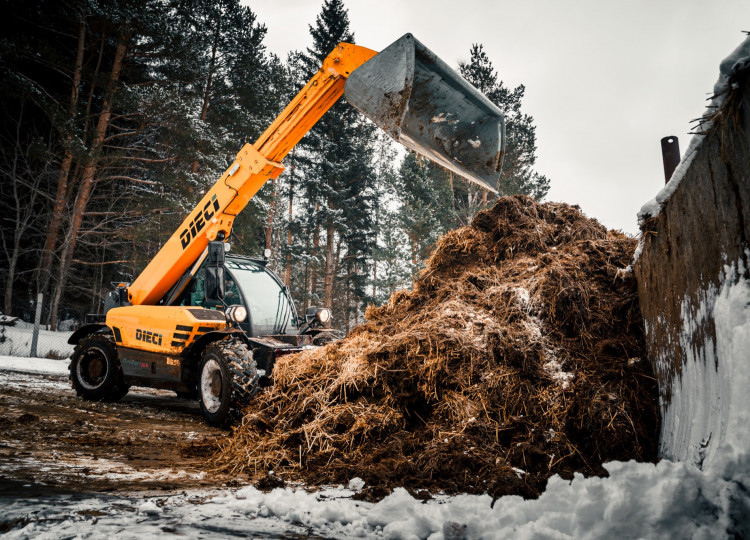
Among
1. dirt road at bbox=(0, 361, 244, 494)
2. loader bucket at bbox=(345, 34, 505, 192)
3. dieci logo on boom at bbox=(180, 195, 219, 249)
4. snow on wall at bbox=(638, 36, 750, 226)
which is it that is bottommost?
dirt road at bbox=(0, 361, 244, 494)

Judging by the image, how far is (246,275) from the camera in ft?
19.9

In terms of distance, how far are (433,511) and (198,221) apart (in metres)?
5.04

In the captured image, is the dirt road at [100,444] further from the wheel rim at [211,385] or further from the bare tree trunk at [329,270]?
the bare tree trunk at [329,270]

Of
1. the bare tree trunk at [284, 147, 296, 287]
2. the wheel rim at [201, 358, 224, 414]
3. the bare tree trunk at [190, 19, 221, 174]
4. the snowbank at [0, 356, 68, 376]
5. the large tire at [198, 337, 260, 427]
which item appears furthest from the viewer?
the bare tree trunk at [284, 147, 296, 287]

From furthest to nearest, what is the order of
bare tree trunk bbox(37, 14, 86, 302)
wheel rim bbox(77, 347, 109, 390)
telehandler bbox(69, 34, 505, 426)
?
bare tree trunk bbox(37, 14, 86, 302)
wheel rim bbox(77, 347, 109, 390)
telehandler bbox(69, 34, 505, 426)

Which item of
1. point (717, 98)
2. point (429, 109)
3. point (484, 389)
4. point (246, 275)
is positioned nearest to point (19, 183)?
point (246, 275)

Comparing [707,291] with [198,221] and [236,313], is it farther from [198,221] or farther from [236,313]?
[198,221]

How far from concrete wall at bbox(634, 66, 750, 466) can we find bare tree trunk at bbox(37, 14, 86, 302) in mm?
14764

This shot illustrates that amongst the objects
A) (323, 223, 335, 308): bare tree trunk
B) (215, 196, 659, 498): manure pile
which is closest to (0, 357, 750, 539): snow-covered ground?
(215, 196, 659, 498): manure pile

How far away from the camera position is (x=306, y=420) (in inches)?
144

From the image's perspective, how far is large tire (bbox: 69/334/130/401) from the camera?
6324 millimetres

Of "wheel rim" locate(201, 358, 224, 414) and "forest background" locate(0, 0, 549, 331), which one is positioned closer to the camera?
"wheel rim" locate(201, 358, 224, 414)

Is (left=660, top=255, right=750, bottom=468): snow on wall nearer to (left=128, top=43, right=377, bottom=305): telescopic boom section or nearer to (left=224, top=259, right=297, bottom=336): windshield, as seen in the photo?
(left=128, top=43, right=377, bottom=305): telescopic boom section

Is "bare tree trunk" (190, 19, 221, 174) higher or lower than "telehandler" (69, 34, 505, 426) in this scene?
higher
